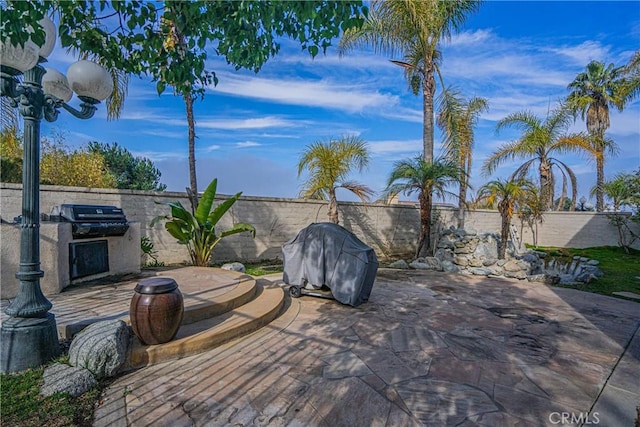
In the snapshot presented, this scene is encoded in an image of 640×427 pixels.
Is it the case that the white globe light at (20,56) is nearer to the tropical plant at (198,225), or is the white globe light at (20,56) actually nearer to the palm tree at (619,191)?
the tropical plant at (198,225)

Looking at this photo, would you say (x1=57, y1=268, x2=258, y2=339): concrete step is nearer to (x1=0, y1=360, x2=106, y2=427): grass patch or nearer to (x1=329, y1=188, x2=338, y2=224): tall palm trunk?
(x1=0, y1=360, x2=106, y2=427): grass patch

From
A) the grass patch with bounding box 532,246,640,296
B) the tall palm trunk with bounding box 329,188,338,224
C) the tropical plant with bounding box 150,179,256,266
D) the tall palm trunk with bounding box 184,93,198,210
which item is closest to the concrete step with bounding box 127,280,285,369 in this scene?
the tropical plant with bounding box 150,179,256,266

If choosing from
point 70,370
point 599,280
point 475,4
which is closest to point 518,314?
point 599,280

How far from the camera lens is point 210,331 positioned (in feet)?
13.0

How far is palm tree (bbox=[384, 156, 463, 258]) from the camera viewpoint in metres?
10.5

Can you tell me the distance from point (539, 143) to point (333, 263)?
12709 mm

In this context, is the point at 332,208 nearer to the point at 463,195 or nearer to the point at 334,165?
the point at 334,165

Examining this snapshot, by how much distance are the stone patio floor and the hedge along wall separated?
5099 mm

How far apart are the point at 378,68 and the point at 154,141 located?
948 cm

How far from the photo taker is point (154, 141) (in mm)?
13406

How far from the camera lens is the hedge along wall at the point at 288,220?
777 centimetres

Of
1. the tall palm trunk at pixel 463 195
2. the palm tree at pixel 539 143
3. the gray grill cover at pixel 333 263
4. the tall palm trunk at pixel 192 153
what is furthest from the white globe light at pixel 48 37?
the palm tree at pixel 539 143

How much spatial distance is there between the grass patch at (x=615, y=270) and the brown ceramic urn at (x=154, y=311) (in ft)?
28.6

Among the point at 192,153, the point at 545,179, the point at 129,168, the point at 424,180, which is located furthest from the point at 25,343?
the point at 129,168
